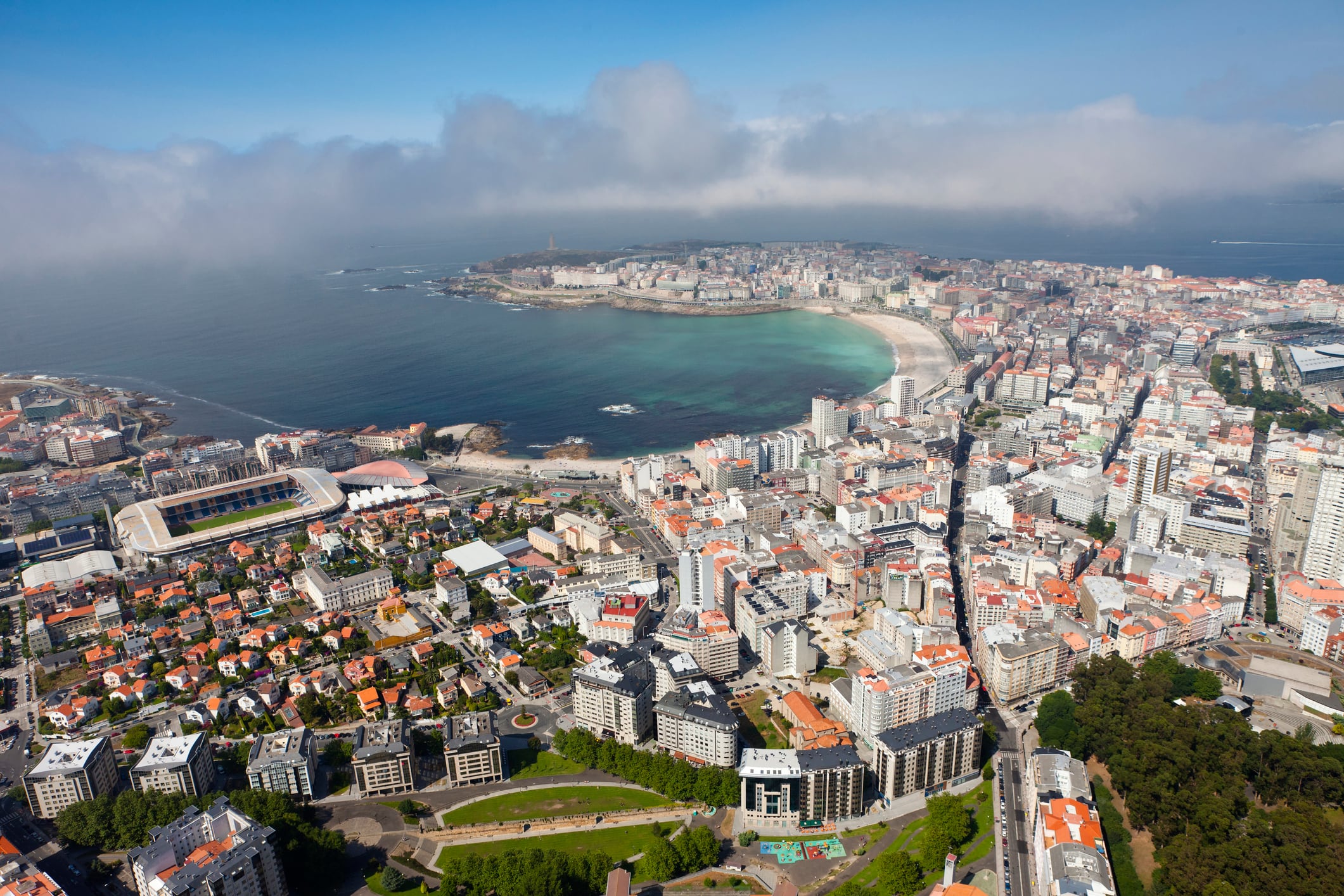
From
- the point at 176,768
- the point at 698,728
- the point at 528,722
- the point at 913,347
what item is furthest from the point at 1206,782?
the point at 913,347

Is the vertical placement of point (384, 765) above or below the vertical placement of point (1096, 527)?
below

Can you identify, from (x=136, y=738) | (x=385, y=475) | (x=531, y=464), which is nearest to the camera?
(x=136, y=738)

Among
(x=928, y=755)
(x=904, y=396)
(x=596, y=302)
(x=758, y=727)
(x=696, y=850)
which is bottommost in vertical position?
(x=696, y=850)

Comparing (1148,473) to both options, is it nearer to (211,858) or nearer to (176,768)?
(211,858)

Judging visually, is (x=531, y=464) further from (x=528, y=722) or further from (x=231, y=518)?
(x=528, y=722)

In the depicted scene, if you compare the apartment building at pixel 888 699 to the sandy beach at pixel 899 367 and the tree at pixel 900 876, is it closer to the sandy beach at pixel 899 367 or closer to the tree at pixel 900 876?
the tree at pixel 900 876

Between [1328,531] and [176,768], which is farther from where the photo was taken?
[1328,531]

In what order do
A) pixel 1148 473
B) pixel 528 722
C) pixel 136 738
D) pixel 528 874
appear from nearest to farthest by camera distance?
1. pixel 528 874
2. pixel 136 738
3. pixel 528 722
4. pixel 1148 473
